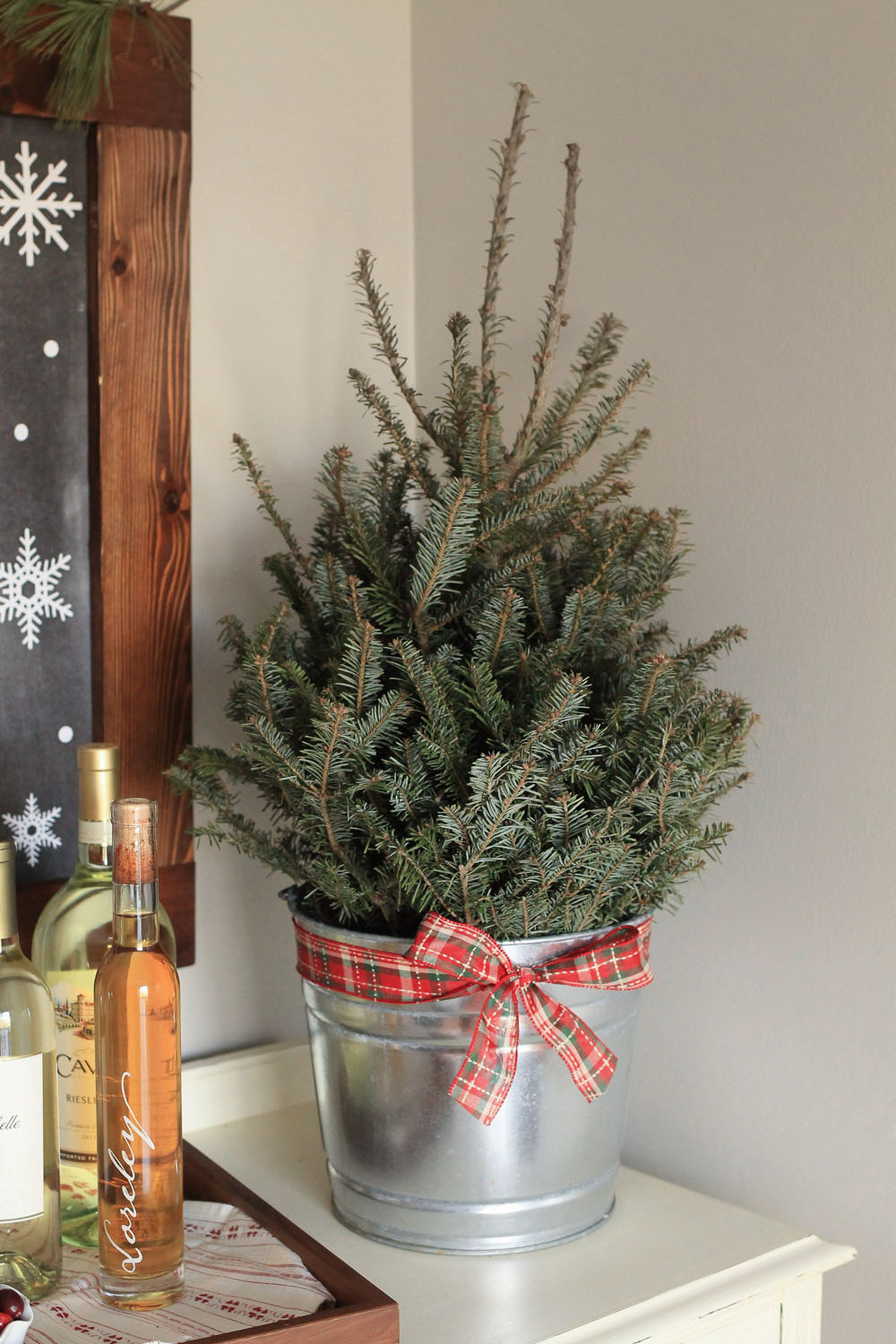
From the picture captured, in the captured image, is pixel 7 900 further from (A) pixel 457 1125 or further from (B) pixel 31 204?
(B) pixel 31 204

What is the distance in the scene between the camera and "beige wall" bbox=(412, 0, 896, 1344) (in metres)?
0.83

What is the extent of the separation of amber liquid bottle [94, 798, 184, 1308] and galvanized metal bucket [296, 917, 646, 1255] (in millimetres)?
128

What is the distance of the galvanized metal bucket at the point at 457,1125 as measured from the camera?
2.57 feet

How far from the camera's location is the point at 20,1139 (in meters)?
0.73

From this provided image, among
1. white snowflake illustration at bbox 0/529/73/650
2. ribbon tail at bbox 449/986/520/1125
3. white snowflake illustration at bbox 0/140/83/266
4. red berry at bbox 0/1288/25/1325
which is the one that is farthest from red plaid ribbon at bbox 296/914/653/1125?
white snowflake illustration at bbox 0/140/83/266

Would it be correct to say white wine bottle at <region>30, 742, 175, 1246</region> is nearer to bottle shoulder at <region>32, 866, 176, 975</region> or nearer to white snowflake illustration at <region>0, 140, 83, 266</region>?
bottle shoulder at <region>32, 866, 176, 975</region>

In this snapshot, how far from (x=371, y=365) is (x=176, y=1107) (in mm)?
693

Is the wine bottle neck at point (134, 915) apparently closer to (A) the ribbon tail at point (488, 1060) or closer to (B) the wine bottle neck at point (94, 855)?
(B) the wine bottle neck at point (94, 855)

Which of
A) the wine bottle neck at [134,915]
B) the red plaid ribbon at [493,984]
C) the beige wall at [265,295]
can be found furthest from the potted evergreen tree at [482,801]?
the beige wall at [265,295]

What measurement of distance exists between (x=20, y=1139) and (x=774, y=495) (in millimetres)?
637

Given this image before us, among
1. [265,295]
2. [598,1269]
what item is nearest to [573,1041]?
[598,1269]

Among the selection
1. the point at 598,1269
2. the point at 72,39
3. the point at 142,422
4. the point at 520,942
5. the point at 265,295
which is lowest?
the point at 598,1269

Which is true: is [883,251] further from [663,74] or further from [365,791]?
[365,791]

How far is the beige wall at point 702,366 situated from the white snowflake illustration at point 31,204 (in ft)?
0.43
